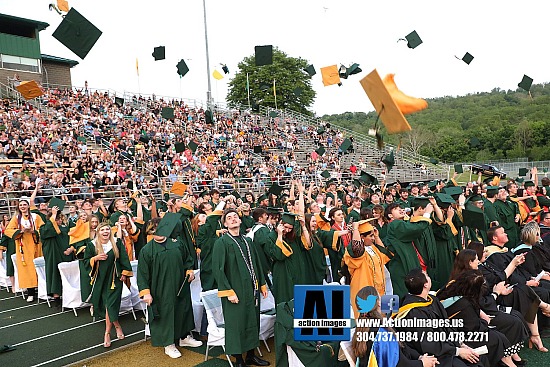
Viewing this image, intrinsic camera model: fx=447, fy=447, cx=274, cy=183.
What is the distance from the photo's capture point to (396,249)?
17.8 ft

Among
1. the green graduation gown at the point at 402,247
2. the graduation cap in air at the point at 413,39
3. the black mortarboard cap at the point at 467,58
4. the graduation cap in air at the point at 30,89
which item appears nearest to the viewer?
the green graduation gown at the point at 402,247

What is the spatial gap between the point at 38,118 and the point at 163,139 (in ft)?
18.1

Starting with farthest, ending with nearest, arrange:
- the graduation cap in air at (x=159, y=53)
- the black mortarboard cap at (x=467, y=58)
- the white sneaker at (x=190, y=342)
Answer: the graduation cap in air at (x=159, y=53) → the black mortarboard cap at (x=467, y=58) → the white sneaker at (x=190, y=342)

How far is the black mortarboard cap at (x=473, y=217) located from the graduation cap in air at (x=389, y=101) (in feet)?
11.5

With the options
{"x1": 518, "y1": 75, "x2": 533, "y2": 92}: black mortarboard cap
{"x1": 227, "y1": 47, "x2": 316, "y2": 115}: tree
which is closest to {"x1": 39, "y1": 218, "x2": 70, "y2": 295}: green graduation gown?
{"x1": 518, "y1": 75, "x2": 533, "y2": 92}: black mortarboard cap

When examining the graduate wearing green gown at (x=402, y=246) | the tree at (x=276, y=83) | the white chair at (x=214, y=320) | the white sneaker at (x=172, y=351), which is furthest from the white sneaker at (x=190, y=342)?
the tree at (x=276, y=83)

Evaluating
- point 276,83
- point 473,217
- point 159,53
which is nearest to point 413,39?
point 473,217

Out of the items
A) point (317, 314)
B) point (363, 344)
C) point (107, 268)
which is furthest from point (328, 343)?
point (107, 268)

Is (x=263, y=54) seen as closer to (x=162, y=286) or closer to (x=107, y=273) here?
(x=107, y=273)

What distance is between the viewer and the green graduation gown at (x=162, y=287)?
5.21 metres

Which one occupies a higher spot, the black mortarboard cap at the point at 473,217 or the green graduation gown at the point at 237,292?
the black mortarboard cap at the point at 473,217

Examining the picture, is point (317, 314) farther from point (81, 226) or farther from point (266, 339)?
point (81, 226)

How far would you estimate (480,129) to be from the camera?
45562mm

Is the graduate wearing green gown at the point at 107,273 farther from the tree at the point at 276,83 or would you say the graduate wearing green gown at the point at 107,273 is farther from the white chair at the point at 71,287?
the tree at the point at 276,83
